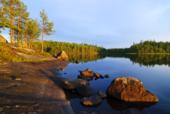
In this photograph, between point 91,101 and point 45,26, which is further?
point 45,26

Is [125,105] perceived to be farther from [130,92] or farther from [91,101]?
[91,101]

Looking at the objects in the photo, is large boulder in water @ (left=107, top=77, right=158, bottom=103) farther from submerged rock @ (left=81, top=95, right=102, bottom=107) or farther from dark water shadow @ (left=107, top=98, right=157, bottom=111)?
submerged rock @ (left=81, top=95, right=102, bottom=107)

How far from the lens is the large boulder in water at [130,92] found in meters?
21.9

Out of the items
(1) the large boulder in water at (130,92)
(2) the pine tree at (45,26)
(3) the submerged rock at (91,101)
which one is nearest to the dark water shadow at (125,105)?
(1) the large boulder in water at (130,92)

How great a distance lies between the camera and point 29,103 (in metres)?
16.0

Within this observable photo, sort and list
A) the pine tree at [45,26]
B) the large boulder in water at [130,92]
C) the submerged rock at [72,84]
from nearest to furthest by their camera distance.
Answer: the large boulder in water at [130,92] → the submerged rock at [72,84] → the pine tree at [45,26]

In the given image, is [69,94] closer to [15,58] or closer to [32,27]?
[15,58]

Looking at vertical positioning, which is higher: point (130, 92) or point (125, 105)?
point (130, 92)

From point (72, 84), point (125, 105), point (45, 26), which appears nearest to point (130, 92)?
point (125, 105)

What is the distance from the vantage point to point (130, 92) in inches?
880

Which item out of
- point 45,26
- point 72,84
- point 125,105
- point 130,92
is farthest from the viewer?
point 45,26

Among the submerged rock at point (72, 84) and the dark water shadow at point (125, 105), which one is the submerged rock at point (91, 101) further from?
the submerged rock at point (72, 84)

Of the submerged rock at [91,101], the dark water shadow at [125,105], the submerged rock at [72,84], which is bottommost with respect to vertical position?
the dark water shadow at [125,105]

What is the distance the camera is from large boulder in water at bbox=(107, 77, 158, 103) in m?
21.9
